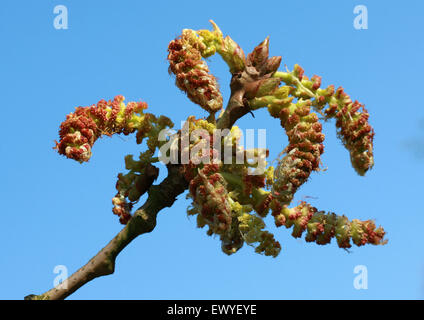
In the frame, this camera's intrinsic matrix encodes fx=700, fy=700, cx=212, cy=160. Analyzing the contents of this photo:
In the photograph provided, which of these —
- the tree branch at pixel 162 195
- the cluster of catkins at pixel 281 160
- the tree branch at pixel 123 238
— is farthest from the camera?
the tree branch at pixel 123 238

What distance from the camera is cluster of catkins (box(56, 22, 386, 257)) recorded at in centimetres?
685

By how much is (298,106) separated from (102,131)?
2.20 meters

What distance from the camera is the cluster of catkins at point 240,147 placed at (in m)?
6.85

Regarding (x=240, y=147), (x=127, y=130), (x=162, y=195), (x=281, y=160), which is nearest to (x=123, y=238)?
(x=162, y=195)

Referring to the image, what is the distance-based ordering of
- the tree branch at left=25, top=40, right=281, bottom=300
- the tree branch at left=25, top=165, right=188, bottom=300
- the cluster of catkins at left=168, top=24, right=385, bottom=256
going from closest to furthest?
the cluster of catkins at left=168, top=24, right=385, bottom=256
the tree branch at left=25, top=40, right=281, bottom=300
the tree branch at left=25, top=165, right=188, bottom=300

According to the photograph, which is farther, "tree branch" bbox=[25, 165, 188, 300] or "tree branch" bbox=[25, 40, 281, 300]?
"tree branch" bbox=[25, 165, 188, 300]

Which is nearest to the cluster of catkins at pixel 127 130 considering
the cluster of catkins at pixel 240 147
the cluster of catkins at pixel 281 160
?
the cluster of catkins at pixel 240 147

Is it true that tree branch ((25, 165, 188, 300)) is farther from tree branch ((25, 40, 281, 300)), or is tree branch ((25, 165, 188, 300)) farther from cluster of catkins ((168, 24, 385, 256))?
cluster of catkins ((168, 24, 385, 256))

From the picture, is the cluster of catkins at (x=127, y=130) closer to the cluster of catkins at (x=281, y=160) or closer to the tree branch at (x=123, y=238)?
the tree branch at (x=123, y=238)

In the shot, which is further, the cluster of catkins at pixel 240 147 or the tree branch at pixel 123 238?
the tree branch at pixel 123 238

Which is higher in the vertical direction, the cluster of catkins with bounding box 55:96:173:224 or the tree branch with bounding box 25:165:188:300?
the cluster of catkins with bounding box 55:96:173:224

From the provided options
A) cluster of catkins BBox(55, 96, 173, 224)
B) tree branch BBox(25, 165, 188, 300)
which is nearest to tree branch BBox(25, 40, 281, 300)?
tree branch BBox(25, 165, 188, 300)

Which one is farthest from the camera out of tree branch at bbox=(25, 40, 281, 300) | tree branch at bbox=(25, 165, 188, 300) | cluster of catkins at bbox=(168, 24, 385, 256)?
tree branch at bbox=(25, 165, 188, 300)
